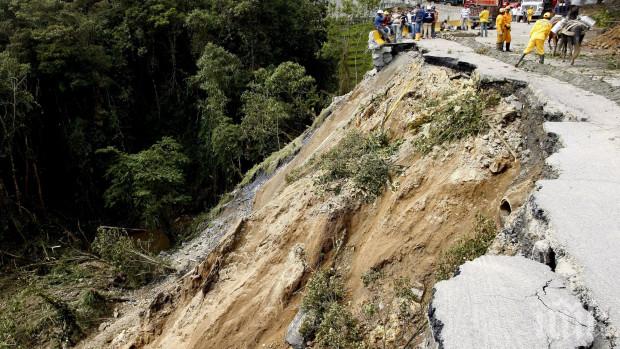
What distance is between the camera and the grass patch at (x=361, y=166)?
6.43m

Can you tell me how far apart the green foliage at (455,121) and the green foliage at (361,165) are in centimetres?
59

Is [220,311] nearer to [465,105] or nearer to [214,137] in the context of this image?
[465,105]

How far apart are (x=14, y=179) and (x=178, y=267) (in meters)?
8.77

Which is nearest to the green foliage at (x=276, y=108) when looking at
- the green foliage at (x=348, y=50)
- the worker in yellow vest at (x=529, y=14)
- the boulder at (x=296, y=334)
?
the green foliage at (x=348, y=50)

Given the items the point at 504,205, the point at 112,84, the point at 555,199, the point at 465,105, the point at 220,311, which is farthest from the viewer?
the point at 112,84

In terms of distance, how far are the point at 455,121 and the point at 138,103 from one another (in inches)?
724

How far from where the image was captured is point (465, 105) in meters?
6.30

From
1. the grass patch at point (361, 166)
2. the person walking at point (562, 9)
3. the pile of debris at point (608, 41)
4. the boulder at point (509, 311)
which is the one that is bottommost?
the grass patch at point (361, 166)

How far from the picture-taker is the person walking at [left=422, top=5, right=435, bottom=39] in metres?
14.5

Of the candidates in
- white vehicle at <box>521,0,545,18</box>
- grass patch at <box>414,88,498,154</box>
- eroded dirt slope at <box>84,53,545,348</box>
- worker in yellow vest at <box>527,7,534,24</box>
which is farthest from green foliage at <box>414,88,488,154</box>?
white vehicle at <box>521,0,545,18</box>

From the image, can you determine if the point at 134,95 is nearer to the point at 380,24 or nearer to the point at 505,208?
the point at 380,24

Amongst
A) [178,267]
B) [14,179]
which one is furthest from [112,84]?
[178,267]

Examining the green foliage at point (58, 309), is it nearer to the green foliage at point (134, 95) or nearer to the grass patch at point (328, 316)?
the green foliage at point (134, 95)

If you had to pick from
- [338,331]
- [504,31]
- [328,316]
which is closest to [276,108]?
[504,31]
